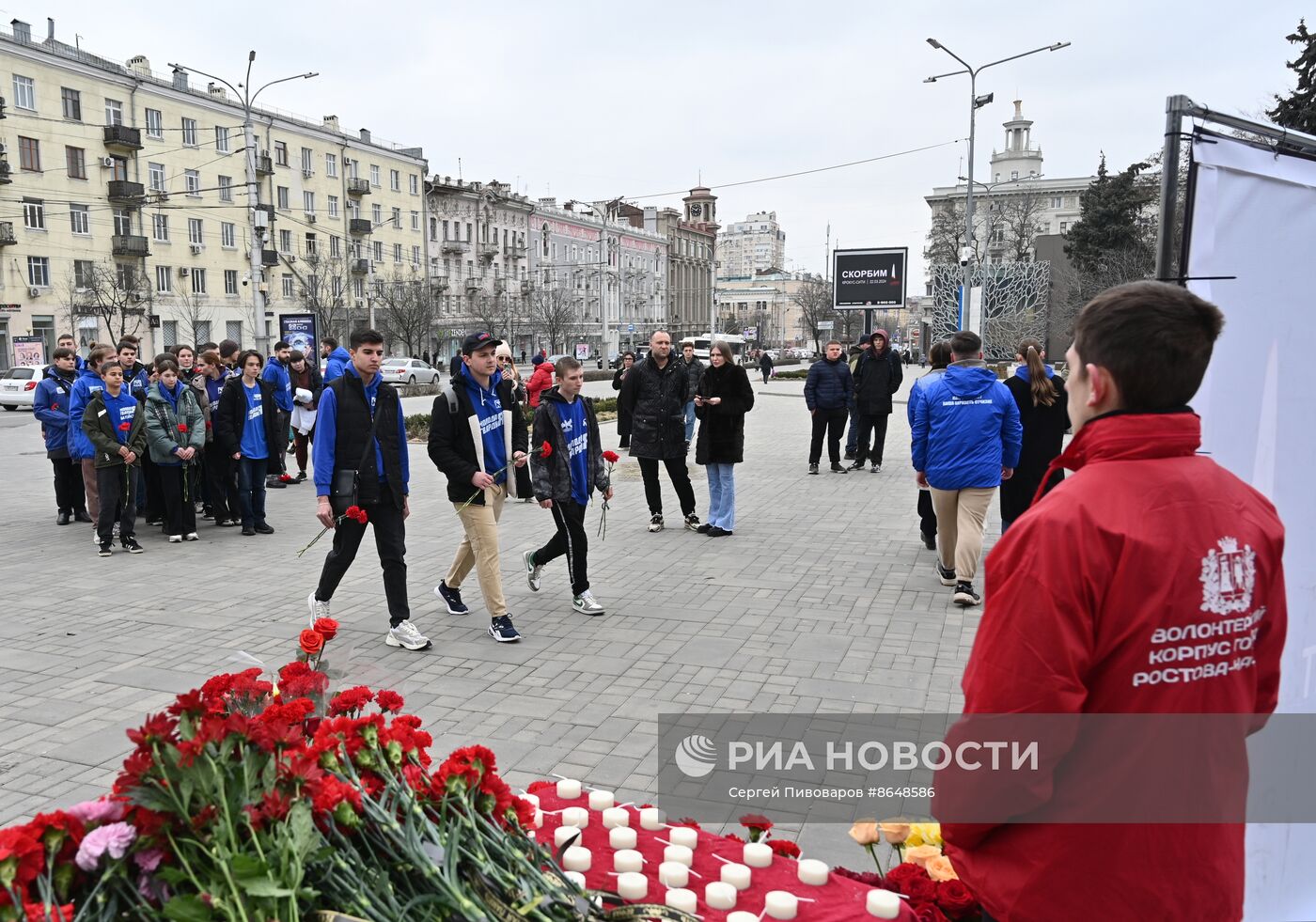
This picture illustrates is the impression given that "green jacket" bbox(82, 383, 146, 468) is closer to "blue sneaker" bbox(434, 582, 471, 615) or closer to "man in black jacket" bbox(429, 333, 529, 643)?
"blue sneaker" bbox(434, 582, 471, 615)

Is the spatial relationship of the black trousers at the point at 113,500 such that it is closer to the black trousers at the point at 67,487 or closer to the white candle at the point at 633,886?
the black trousers at the point at 67,487

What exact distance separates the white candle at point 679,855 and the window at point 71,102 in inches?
2182

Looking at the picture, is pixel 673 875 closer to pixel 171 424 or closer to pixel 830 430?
pixel 171 424

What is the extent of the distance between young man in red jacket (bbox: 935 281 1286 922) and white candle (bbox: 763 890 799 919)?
59 cm

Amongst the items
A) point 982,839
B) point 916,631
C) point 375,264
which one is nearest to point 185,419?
point 916,631

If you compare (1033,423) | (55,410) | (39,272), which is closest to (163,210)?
(39,272)

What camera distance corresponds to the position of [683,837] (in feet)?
8.82

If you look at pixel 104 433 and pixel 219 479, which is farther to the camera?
pixel 219 479

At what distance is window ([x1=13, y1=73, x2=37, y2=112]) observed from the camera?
44562 mm

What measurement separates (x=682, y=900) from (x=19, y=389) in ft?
118

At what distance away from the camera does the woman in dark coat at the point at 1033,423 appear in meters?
7.89

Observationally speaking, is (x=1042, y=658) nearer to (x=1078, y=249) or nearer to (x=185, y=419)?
(x=185, y=419)

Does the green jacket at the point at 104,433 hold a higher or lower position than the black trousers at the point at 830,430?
higher

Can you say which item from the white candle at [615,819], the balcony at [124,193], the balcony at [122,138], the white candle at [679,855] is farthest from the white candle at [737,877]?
the balcony at [124,193]
